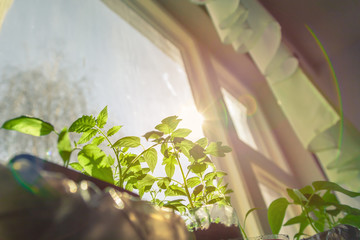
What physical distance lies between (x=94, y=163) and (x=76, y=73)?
652 millimetres

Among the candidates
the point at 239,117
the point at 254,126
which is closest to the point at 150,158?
the point at 239,117

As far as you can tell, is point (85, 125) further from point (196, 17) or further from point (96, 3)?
point (196, 17)

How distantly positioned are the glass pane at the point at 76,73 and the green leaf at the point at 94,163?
342 millimetres

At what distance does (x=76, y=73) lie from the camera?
3.30 feet

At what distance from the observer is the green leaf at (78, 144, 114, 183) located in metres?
0.45

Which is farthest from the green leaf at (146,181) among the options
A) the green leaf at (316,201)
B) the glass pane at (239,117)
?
the glass pane at (239,117)

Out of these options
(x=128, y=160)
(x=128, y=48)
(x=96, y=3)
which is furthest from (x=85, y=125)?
(x=96, y=3)

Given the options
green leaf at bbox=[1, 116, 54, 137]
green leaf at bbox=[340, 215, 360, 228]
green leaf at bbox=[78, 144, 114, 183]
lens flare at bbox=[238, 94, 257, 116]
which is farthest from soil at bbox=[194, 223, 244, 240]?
lens flare at bbox=[238, 94, 257, 116]

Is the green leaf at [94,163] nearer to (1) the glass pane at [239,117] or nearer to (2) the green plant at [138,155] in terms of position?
(2) the green plant at [138,155]

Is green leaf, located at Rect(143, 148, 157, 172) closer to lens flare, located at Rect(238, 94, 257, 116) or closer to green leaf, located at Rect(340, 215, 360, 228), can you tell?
green leaf, located at Rect(340, 215, 360, 228)

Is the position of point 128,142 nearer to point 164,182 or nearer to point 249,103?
point 164,182

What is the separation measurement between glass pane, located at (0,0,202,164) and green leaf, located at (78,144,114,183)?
1.12ft

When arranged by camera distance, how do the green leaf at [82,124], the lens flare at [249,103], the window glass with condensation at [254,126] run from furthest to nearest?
the lens flare at [249,103]
the window glass with condensation at [254,126]
the green leaf at [82,124]

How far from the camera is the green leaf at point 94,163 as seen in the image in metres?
0.45
